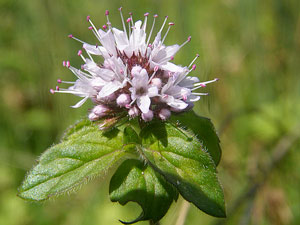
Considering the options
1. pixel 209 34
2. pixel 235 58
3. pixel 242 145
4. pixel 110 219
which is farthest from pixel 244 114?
pixel 110 219

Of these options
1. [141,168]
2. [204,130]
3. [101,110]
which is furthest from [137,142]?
[204,130]

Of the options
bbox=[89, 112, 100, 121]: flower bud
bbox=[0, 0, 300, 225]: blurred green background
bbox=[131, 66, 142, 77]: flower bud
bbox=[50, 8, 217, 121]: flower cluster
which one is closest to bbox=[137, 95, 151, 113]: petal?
bbox=[50, 8, 217, 121]: flower cluster

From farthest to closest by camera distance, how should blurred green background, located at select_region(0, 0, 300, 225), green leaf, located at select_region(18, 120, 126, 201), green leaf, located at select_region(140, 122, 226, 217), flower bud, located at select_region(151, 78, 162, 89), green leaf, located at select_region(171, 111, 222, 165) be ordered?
blurred green background, located at select_region(0, 0, 300, 225) → green leaf, located at select_region(171, 111, 222, 165) → flower bud, located at select_region(151, 78, 162, 89) → green leaf, located at select_region(18, 120, 126, 201) → green leaf, located at select_region(140, 122, 226, 217)

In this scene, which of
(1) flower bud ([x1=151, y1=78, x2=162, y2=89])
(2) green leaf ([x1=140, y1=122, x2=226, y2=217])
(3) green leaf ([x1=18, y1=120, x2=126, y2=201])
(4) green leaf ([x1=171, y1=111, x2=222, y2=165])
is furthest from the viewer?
(4) green leaf ([x1=171, y1=111, x2=222, y2=165])

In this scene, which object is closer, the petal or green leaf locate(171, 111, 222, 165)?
the petal

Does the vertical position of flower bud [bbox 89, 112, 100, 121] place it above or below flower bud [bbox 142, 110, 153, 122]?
below

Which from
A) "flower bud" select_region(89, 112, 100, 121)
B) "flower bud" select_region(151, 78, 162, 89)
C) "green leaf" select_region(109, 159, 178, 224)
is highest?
"flower bud" select_region(151, 78, 162, 89)

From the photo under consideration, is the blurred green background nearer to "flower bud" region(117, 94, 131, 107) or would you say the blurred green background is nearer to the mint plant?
the mint plant

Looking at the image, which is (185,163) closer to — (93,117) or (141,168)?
(141,168)
